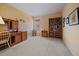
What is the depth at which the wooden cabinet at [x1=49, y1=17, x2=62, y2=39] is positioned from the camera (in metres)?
8.96

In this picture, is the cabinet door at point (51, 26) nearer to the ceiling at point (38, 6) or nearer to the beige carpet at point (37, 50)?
the ceiling at point (38, 6)

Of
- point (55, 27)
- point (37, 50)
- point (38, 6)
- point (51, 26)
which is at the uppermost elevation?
point (38, 6)

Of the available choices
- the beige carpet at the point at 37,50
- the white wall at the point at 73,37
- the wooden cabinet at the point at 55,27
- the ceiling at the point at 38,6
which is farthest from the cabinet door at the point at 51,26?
the white wall at the point at 73,37

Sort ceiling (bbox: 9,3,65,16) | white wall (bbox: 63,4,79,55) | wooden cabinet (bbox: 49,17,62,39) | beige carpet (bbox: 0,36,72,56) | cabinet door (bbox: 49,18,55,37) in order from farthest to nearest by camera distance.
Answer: cabinet door (bbox: 49,18,55,37), wooden cabinet (bbox: 49,17,62,39), ceiling (bbox: 9,3,65,16), beige carpet (bbox: 0,36,72,56), white wall (bbox: 63,4,79,55)

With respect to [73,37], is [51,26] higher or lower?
higher

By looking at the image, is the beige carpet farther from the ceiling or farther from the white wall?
the ceiling

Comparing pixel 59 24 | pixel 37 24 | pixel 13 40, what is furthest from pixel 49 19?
pixel 13 40

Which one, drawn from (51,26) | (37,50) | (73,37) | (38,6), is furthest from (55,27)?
(73,37)

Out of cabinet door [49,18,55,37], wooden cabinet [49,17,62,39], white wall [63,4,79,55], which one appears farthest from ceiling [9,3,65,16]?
cabinet door [49,18,55,37]

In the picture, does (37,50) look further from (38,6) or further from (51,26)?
(51,26)

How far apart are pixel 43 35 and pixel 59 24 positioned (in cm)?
199

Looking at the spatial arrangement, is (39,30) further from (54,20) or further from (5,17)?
(5,17)

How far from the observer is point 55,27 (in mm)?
9242

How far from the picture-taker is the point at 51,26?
Result: 9.51 metres
